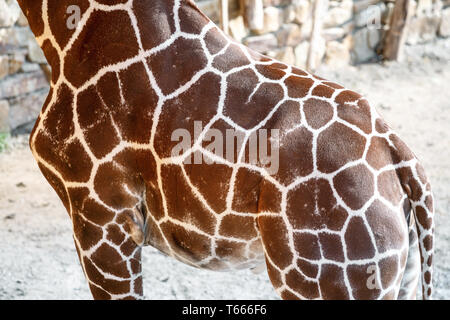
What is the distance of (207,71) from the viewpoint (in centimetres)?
139

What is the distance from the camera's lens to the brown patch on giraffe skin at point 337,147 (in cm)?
128

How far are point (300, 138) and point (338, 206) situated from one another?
0.55ft

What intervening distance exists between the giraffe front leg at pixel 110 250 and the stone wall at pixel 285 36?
2.54 metres

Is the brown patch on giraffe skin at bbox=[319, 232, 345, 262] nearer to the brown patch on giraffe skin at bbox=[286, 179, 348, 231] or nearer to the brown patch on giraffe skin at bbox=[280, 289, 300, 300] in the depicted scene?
the brown patch on giraffe skin at bbox=[286, 179, 348, 231]

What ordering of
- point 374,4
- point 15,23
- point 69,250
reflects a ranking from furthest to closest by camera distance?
point 374,4 → point 15,23 → point 69,250

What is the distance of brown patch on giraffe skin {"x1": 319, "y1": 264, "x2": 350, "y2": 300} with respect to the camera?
1.28 m

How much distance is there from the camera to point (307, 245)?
128cm

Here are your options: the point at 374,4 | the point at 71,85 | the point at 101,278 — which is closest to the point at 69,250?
the point at 101,278

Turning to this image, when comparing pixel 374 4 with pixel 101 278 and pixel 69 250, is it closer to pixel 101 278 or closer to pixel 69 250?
pixel 69 250

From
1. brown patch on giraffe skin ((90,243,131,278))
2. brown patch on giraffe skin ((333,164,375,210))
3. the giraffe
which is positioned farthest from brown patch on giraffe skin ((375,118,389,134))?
brown patch on giraffe skin ((90,243,131,278))

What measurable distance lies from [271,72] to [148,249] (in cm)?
157

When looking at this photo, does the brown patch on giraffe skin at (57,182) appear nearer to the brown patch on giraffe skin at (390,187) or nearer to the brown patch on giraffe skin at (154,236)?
the brown patch on giraffe skin at (154,236)

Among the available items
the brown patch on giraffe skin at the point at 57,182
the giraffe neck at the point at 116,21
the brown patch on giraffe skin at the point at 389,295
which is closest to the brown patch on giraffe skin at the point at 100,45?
the giraffe neck at the point at 116,21

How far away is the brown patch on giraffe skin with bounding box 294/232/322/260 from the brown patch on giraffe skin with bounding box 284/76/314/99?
0.31m
